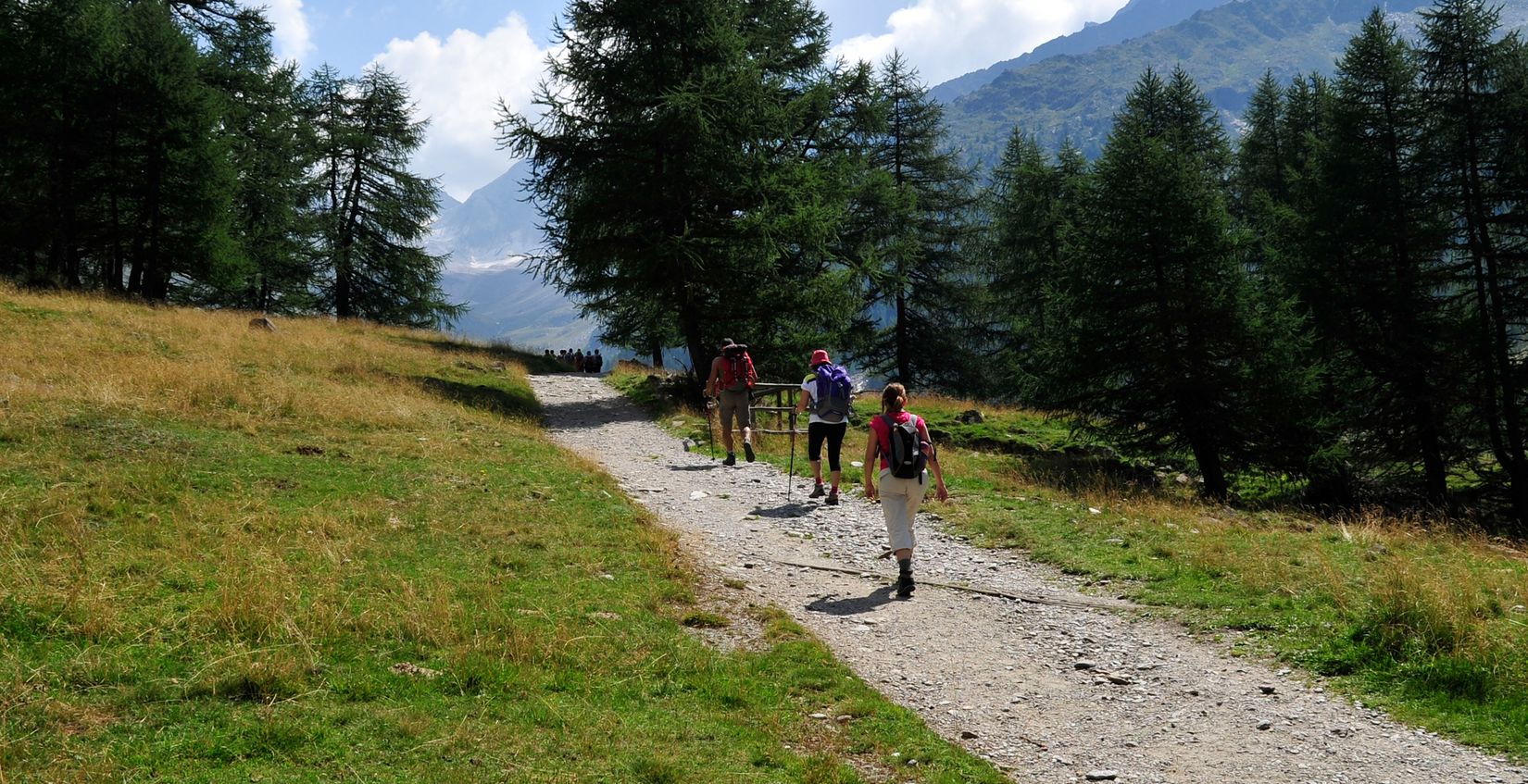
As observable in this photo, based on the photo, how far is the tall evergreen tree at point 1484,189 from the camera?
21828 mm

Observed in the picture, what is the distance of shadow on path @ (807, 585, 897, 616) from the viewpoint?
8.82 m

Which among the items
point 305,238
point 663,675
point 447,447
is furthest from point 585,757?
point 305,238

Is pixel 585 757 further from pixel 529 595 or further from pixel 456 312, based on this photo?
pixel 456 312

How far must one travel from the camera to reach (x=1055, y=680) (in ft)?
23.6

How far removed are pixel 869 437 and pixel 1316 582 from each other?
16.0 ft

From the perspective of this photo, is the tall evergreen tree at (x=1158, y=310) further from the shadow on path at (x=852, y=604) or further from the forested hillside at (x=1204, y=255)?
the shadow on path at (x=852, y=604)

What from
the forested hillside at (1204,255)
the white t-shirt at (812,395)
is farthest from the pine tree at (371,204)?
the white t-shirt at (812,395)

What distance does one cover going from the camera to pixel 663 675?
6.59 metres

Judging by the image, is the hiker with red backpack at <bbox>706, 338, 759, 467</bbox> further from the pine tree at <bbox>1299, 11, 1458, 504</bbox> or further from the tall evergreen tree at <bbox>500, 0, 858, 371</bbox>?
the pine tree at <bbox>1299, 11, 1458, 504</bbox>

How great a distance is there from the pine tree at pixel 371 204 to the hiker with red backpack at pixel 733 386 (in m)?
32.0

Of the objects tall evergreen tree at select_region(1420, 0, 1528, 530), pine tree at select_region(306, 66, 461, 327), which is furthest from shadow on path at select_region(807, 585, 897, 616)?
pine tree at select_region(306, 66, 461, 327)

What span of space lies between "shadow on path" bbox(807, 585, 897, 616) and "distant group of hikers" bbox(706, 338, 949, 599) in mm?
199

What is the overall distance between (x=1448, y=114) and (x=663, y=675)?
2645 centimetres

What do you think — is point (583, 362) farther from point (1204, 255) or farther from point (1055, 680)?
point (1055, 680)
